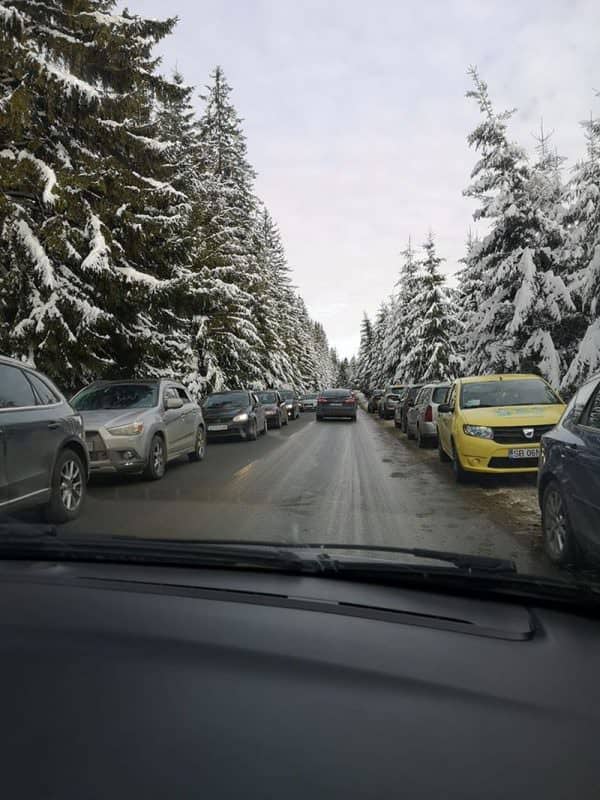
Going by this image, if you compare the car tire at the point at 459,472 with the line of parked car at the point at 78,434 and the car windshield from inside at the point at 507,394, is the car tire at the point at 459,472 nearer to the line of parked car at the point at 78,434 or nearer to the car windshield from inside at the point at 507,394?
the car windshield from inside at the point at 507,394

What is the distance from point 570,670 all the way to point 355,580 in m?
0.95

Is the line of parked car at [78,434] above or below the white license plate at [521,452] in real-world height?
above

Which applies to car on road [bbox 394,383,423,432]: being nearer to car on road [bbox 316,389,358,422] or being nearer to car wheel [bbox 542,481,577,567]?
car on road [bbox 316,389,358,422]

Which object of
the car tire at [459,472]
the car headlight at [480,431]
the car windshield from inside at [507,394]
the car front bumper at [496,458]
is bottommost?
the car tire at [459,472]

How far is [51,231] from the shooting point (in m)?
14.1

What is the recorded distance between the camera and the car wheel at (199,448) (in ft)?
42.7

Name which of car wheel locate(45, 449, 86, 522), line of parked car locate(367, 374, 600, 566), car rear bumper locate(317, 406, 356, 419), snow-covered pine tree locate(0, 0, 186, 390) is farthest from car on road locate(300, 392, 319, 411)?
car wheel locate(45, 449, 86, 522)

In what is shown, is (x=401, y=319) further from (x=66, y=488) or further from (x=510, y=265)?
(x=66, y=488)

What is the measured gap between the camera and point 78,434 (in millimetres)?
7082

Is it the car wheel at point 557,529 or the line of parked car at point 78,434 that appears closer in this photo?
the car wheel at point 557,529

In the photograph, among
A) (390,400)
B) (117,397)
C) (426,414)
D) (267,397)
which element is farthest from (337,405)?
(117,397)

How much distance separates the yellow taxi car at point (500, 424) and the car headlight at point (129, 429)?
5.06 meters

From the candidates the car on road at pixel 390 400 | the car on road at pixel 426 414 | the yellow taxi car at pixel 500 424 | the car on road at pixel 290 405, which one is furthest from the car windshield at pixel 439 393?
the car on road at pixel 290 405

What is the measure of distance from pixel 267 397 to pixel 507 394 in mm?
15829
